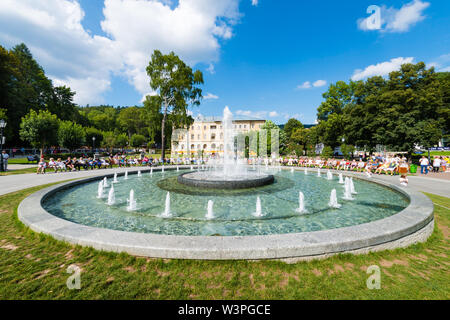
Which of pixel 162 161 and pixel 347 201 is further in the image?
pixel 162 161

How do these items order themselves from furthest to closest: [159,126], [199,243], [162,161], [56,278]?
[159,126]
[162,161]
[199,243]
[56,278]

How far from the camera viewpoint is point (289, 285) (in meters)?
2.65

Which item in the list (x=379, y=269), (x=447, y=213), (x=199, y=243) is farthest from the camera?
(x=447, y=213)

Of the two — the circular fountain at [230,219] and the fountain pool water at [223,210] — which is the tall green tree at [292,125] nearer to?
the circular fountain at [230,219]

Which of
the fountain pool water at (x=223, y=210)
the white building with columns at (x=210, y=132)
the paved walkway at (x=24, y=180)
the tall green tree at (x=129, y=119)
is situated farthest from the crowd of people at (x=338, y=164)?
the tall green tree at (x=129, y=119)

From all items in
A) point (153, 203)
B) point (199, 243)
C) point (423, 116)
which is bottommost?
point (153, 203)

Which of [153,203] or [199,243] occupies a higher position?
[199,243]

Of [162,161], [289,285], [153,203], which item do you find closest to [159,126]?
[162,161]

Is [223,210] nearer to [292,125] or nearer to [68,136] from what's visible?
[68,136]

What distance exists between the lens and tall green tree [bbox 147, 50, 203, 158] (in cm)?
2525

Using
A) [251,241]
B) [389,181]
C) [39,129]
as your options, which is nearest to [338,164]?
[389,181]

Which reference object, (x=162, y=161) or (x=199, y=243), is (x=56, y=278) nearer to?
(x=199, y=243)

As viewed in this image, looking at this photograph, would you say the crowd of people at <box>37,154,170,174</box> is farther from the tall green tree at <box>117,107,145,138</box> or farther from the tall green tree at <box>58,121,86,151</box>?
the tall green tree at <box>117,107,145,138</box>
